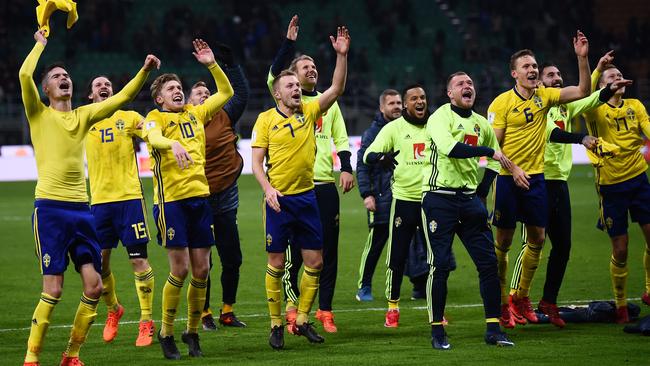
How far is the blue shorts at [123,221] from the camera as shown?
973 centimetres

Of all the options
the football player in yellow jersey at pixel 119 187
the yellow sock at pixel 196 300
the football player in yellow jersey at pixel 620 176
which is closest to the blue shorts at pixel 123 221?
the football player in yellow jersey at pixel 119 187

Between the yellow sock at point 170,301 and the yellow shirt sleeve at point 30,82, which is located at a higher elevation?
the yellow shirt sleeve at point 30,82

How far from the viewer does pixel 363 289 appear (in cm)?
1223

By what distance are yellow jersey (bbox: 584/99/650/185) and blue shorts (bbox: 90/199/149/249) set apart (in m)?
4.42

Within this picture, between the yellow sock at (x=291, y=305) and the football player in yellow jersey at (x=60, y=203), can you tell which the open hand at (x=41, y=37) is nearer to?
the football player in yellow jersey at (x=60, y=203)

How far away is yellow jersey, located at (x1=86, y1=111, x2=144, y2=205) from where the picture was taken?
9.77m

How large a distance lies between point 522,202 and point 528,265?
67 centimetres

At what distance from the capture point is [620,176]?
34.4 feet

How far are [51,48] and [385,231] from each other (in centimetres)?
2452

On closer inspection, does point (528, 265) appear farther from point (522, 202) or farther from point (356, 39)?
point (356, 39)

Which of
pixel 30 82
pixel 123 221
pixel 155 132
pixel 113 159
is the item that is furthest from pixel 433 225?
pixel 30 82

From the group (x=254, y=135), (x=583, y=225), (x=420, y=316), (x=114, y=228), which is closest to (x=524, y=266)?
(x=420, y=316)

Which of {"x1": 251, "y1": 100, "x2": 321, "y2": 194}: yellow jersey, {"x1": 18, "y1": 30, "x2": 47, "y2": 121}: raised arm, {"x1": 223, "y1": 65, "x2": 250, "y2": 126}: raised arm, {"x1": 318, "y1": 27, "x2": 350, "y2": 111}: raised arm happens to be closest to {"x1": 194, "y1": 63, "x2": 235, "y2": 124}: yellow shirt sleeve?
{"x1": 251, "y1": 100, "x2": 321, "y2": 194}: yellow jersey

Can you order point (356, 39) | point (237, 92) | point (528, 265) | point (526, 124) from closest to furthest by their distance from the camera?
point (526, 124)
point (237, 92)
point (528, 265)
point (356, 39)
